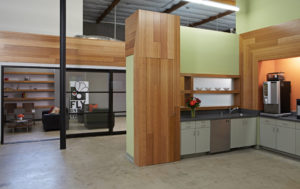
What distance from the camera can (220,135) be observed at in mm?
5098

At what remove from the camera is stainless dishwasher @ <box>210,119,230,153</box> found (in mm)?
5012

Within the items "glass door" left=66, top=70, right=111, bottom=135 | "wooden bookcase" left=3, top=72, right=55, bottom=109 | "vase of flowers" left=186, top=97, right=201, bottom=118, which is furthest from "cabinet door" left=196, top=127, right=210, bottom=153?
"wooden bookcase" left=3, top=72, right=55, bottom=109

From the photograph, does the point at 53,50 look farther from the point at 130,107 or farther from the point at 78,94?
the point at 130,107

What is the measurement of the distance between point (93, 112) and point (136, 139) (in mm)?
→ 3220

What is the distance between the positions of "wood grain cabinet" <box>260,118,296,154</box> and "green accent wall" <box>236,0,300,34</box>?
2211 millimetres

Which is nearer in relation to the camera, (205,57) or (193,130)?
(193,130)

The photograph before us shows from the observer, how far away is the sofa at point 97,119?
23.4 ft

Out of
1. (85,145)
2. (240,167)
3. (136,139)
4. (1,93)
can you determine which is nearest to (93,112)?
(85,145)

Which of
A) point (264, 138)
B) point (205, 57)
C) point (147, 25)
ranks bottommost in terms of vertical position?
point (264, 138)

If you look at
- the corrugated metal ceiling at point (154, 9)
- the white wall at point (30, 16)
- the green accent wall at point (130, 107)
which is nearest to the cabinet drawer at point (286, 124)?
the green accent wall at point (130, 107)

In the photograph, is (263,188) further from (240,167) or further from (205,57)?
A: (205,57)

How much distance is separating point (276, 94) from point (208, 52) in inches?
69.2

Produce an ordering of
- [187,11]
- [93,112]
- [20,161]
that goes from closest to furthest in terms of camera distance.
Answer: [20,161], [93,112], [187,11]

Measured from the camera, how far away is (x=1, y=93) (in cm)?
588
